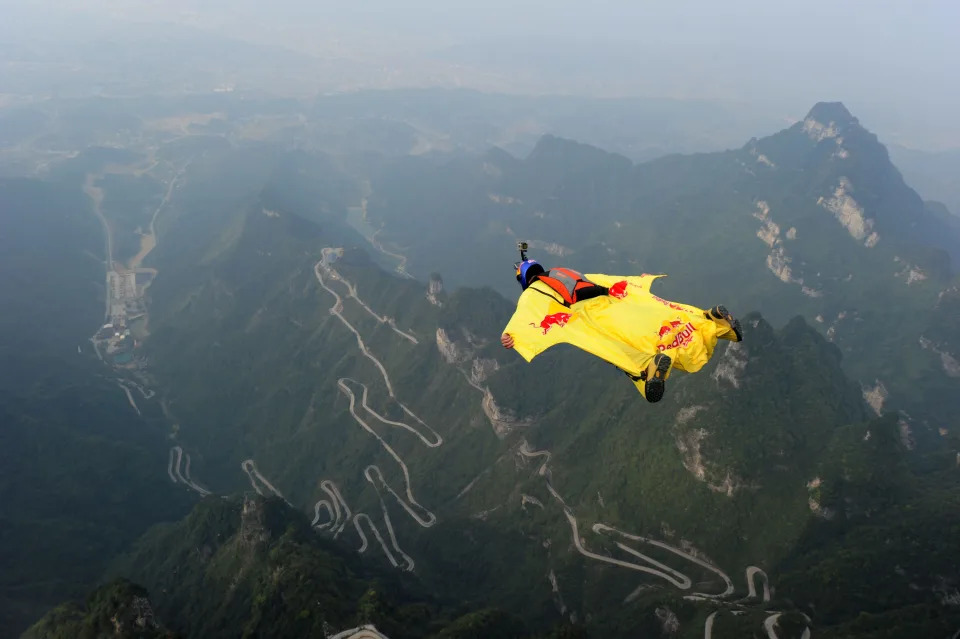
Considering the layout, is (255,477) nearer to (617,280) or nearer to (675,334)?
(617,280)

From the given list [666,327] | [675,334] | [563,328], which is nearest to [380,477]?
[563,328]

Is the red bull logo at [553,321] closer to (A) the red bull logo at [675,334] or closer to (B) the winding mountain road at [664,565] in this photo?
(A) the red bull logo at [675,334]

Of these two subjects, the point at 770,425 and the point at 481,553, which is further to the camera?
the point at 481,553

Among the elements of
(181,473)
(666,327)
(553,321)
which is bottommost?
(181,473)

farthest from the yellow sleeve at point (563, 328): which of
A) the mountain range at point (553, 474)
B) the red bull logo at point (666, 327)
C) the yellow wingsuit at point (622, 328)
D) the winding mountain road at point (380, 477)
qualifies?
the winding mountain road at point (380, 477)

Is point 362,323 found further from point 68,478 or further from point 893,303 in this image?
point 893,303

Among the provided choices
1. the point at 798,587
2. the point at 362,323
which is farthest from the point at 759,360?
the point at 362,323
